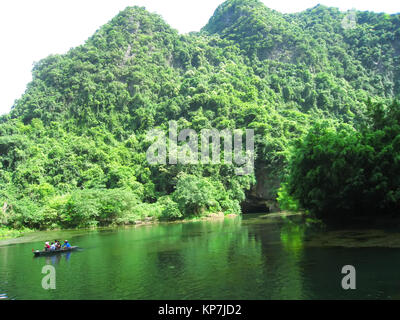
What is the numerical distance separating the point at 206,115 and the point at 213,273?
55.9 meters

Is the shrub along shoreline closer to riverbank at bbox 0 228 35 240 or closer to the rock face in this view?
riverbank at bbox 0 228 35 240

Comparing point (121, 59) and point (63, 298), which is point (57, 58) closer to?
point (121, 59)

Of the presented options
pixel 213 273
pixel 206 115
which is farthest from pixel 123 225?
pixel 206 115

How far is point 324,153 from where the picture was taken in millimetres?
23312

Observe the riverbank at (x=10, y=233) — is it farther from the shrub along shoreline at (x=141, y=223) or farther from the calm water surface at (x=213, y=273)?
the calm water surface at (x=213, y=273)

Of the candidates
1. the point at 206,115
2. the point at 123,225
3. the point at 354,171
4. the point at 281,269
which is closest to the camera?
the point at 281,269

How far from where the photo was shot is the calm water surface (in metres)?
10.6

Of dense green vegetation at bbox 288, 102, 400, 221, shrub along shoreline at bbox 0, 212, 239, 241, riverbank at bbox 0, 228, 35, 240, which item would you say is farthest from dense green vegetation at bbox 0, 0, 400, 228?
riverbank at bbox 0, 228, 35, 240

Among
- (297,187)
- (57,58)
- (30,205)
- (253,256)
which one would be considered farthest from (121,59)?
(253,256)

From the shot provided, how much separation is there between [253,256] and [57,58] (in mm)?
90832

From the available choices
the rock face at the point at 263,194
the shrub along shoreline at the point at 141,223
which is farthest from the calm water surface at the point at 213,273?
the rock face at the point at 263,194

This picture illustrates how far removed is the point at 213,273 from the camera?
44.0 feet

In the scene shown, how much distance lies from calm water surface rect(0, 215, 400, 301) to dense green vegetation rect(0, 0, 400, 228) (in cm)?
830

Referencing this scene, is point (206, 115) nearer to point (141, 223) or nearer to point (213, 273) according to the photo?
point (141, 223)
